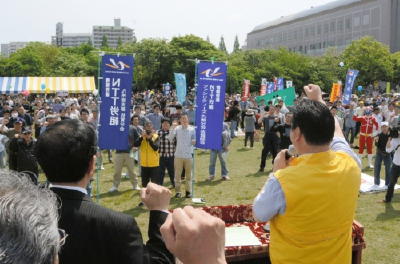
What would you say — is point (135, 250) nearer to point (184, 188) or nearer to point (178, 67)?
point (184, 188)

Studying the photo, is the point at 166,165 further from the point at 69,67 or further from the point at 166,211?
the point at 69,67

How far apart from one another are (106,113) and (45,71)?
5994 centimetres

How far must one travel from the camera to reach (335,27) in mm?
71312

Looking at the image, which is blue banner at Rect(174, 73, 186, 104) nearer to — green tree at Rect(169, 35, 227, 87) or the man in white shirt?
the man in white shirt

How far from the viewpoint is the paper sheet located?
165 inches

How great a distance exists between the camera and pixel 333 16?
2825 inches

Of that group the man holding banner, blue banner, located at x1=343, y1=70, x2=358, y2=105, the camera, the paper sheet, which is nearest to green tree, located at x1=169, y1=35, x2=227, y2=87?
blue banner, located at x1=343, y1=70, x2=358, y2=105

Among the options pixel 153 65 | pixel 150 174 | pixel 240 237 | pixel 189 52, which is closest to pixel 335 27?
pixel 189 52

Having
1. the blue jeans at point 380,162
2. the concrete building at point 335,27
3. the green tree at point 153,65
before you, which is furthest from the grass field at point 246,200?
the concrete building at point 335,27

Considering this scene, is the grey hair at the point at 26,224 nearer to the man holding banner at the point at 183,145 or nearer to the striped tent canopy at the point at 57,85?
the man holding banner at the point at 183,145

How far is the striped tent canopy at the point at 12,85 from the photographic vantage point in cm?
2572

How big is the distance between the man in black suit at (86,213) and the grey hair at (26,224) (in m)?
0.60

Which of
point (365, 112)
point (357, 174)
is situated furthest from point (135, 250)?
point (365, 112)

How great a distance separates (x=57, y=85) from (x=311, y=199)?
88.2 feet
